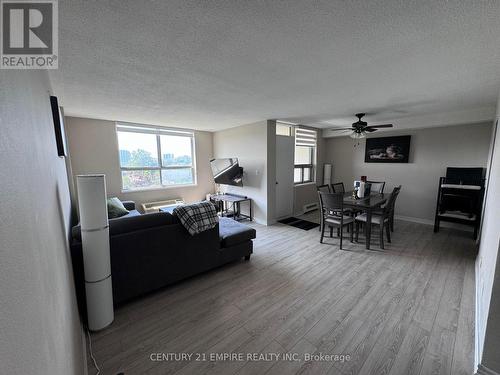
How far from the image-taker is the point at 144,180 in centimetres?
496

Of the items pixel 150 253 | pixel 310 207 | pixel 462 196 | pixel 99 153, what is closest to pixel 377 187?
pixel 462 196

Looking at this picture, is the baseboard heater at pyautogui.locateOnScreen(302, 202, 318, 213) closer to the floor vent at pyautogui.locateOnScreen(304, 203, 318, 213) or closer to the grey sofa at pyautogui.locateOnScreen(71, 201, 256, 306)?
the floor vent at pyautogui.locateOnScreen(304, 203, 318, 213)

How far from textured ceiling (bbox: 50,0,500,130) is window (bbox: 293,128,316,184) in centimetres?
236

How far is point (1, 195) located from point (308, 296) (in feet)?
7.97

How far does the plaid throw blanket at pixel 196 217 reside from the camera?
2.31 meters

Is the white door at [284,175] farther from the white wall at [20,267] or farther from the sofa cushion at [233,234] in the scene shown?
the white wall at [20,267]

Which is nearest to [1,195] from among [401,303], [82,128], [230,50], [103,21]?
[103,21]

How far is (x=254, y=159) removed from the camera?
4.78m

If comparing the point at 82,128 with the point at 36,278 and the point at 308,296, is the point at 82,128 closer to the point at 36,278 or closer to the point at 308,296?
the point at 36,278

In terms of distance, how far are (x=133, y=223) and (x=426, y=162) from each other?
5701 mm

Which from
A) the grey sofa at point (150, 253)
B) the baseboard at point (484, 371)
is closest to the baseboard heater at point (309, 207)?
the grey sofa at point (150, 253)

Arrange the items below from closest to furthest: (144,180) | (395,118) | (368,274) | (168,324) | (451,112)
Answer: (168,324), (368,274), (451,112), (395,118), (144,180)

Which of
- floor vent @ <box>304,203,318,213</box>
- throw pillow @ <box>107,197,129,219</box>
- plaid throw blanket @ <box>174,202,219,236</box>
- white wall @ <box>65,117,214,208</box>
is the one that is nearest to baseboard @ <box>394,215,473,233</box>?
floor vent @ <box>304,203,318,213</box>

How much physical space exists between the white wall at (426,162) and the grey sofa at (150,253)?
4608 millimetres
